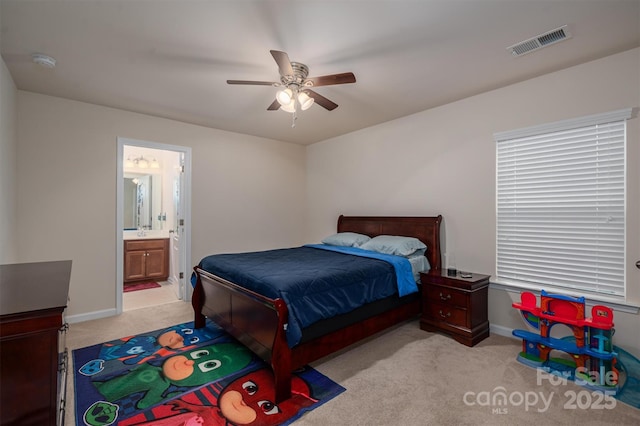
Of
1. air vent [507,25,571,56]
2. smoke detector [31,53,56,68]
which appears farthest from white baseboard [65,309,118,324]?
air vent [507,25,571,56]

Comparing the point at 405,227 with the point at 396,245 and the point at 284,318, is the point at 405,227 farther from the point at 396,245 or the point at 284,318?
the point at 284,318

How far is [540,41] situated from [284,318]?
294 cm

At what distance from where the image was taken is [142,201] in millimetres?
6004

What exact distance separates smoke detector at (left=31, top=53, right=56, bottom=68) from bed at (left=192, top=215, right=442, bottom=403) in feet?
7.78

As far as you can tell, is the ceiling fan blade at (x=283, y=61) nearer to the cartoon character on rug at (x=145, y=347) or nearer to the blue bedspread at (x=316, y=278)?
the blue bedspread at (x=316, y=278)

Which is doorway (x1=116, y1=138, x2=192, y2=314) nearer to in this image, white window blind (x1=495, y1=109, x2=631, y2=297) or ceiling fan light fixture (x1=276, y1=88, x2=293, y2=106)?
ceiling fan light fixture (x1=276, y1=88, x2=293, y2=106)

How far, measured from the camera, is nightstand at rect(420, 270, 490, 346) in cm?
296

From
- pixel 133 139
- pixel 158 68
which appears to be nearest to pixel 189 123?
Result: pixel 133 139

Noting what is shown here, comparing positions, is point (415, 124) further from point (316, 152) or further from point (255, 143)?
point (255, 143)

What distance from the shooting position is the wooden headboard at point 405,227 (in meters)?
3.67

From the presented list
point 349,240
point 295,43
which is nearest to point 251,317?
point 349,240

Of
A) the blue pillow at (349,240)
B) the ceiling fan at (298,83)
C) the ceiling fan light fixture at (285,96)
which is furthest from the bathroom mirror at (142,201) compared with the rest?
the ceiling fan light fixture at (285,96)

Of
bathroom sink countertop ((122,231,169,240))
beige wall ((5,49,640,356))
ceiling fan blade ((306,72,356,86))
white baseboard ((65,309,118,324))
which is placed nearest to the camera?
ceiling fan blade ((306,72,356,86))

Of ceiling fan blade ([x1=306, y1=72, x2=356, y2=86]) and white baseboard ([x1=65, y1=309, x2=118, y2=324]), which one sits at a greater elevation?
ceiling fan blade ([x1=306, y1=72, x2=356, y2=86])
